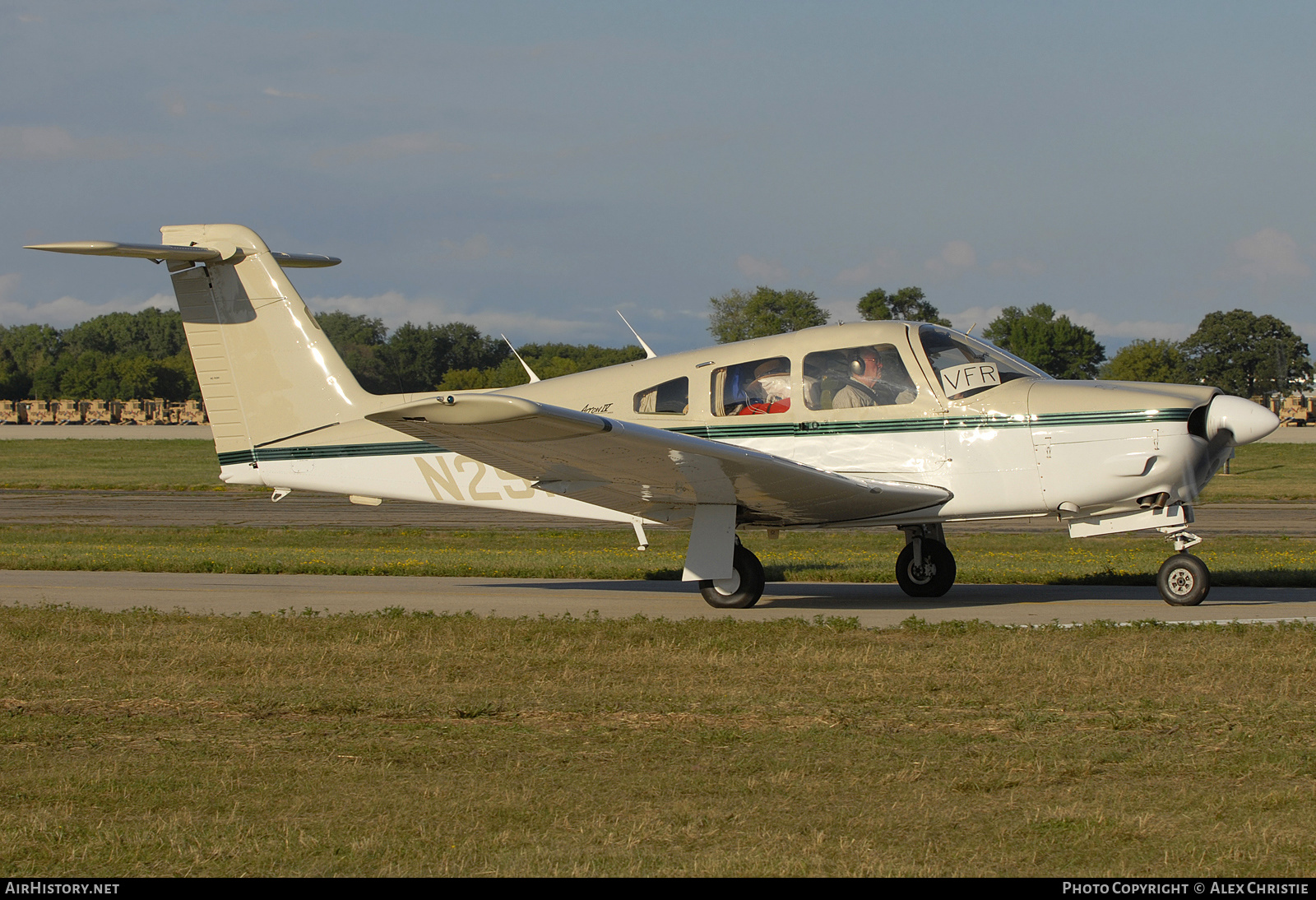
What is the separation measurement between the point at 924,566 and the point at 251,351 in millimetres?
7797

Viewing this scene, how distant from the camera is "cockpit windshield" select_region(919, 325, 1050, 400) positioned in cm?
1110

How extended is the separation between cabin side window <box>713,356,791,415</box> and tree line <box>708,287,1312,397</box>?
19871 mm

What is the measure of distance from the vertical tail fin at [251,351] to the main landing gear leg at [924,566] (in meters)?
6.12

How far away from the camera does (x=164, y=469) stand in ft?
154

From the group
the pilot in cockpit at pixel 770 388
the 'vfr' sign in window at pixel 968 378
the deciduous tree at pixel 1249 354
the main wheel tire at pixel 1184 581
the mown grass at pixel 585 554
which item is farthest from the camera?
the deciduous tree at pixel 1249 354

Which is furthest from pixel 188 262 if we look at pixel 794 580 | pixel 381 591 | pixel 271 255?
pixel 794 580

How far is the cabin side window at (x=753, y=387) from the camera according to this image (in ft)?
38.0

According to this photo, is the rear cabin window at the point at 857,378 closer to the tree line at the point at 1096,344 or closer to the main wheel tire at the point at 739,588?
the main wheel tire at the point at 739,588

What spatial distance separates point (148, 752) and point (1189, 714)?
18.0 feet

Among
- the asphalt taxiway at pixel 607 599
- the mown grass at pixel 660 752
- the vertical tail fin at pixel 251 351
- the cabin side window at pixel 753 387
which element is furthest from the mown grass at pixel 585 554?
the mown grass at pixel 660 752

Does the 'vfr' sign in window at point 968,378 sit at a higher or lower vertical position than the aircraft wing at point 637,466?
higher

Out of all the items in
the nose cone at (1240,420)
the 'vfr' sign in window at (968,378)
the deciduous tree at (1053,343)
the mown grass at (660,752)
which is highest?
the deciduous tree at (1053,343)

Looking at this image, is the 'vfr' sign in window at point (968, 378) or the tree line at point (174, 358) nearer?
the 'vfr' sign in window at point (968, 378)

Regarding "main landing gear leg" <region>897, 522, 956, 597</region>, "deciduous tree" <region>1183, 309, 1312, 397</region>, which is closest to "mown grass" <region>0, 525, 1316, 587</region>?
"main landing gear leg" <region>897, 522, 956, 597</region>
